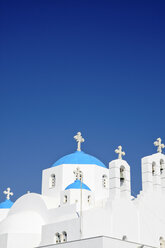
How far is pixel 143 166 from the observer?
82.0ft

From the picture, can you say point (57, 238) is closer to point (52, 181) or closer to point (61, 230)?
point (61, 230)

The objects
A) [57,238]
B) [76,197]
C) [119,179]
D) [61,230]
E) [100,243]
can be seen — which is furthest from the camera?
[76,197]

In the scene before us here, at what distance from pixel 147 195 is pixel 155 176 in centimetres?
132

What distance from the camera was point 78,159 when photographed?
101 feet

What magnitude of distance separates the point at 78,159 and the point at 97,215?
9.10 meters

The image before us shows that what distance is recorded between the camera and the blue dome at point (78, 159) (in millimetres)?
30594

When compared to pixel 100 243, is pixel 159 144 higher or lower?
higher

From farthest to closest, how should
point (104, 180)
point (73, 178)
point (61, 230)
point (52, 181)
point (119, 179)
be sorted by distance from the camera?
point (104, 180), point (52, 181), point (73, 178), point (119, 179), point (61, 230)

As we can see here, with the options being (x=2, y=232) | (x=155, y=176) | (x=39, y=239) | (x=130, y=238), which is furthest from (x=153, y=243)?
(x=2, y=232)

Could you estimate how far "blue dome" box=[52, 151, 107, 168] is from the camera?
30.6 m

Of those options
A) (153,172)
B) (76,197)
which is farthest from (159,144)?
(76,197)

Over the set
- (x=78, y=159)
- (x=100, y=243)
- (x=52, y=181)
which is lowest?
(x=100, y=243)

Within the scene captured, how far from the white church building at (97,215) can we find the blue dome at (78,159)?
1.19 metres

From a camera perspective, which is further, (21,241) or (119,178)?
(21,241)
